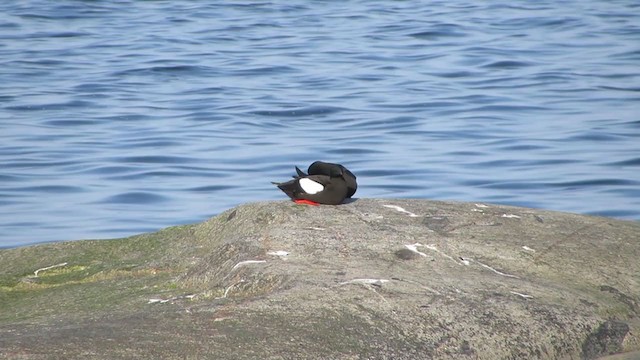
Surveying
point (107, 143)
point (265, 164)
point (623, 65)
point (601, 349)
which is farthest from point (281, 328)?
point (623, 65)

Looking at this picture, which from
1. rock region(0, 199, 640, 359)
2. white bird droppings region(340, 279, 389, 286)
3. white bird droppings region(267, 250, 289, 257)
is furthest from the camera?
white bird droppings region(267, 250, 289, 257)

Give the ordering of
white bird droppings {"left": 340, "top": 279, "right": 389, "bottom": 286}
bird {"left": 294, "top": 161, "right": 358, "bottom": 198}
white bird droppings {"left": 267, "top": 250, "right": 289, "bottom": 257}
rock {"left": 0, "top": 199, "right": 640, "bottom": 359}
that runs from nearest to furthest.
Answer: rock {"left": 0, "top": 199, "right": 640, "bottom": 359}
white bird droppings {"left": 340, "top": 279, "right": 389, "bottom": 286}
white bird droppings {"left": 267, "top": 250, "right": 289, "bottom": 257}
bird {"left": 294, "top": 161, "right": 358, "bottom": 198}

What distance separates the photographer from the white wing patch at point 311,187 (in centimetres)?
591

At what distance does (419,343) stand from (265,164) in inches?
347

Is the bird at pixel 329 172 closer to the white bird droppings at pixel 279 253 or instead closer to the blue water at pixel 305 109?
the white bird droppings at pixel 279 253

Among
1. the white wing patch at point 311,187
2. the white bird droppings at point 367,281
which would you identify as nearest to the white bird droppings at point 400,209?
the white wing patch at point 311,187

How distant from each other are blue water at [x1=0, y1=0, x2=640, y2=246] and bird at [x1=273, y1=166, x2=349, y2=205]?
4868mm

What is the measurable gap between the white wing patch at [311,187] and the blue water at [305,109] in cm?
493

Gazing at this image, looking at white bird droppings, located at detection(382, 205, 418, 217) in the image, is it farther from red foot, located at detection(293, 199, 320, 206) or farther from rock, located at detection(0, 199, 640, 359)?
red foot, located at detection(293, 199, 320, 206)

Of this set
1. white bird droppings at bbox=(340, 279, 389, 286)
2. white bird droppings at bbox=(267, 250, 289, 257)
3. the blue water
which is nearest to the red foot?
white bird droppings at bbox=(267, 250, 289, 257)

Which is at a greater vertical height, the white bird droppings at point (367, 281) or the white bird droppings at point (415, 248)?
the white bird droppings at point (367, 281)

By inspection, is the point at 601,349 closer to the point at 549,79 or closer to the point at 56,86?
the point at 549,79

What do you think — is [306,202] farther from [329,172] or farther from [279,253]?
[279,253]

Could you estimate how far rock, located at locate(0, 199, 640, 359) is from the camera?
4371mm
